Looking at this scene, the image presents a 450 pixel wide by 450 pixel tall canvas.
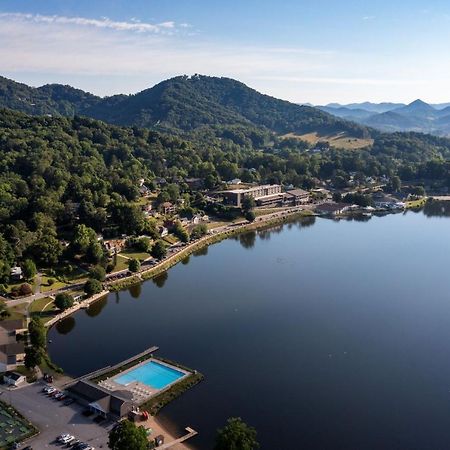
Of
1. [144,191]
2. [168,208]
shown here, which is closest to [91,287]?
[168,208]

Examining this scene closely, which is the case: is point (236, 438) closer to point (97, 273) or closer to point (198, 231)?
point (97, 273)

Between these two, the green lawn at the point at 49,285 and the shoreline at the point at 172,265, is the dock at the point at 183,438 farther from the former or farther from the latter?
the green lawn at the point at 49,285

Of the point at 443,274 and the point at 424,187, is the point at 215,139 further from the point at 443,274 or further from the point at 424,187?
the point at 443,274

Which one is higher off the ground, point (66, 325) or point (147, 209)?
point (147, 209)

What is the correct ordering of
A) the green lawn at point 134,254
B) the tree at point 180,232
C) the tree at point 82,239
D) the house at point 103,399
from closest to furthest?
1. the house at point 103,399
2. the tree at point 82,239
3. the green lawn at point 134,254
4. the tree at point 180,232

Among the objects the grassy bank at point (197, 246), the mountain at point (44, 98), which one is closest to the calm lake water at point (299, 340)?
the grassy bank at point (197, 246)

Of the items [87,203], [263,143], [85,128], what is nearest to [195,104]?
[263,143]
